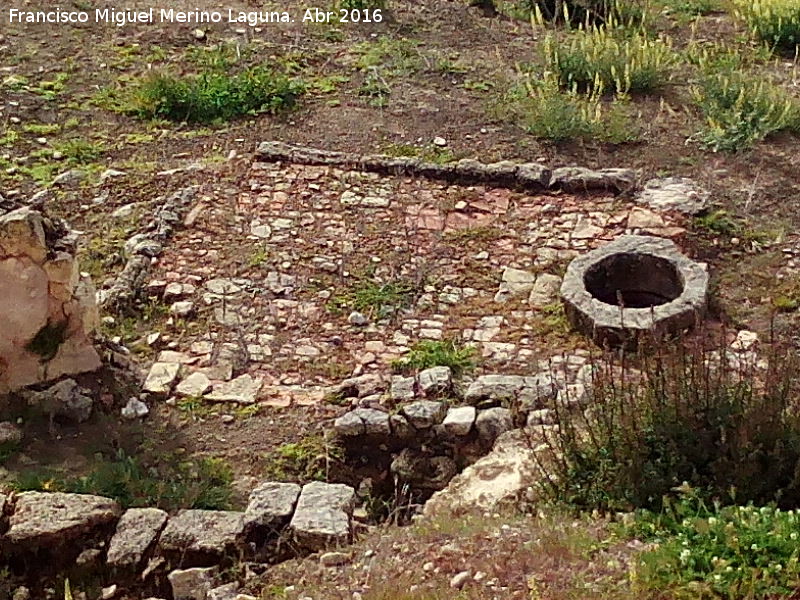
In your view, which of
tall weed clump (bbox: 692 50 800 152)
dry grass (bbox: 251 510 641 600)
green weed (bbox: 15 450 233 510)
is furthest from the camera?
tall weed clump (bbox: 692 50 800 152)

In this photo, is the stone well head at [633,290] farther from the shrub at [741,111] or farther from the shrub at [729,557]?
the shrub at [729,557]

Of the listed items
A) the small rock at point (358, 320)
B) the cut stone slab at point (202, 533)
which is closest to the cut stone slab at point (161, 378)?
the small rock at point (358, 320)

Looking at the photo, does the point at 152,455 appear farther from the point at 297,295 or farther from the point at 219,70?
the point at 219,70

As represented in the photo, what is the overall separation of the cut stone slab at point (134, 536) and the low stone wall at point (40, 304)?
1274 millimetres

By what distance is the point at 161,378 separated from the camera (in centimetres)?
603

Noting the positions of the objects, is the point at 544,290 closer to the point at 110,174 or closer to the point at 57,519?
the point at 57,519

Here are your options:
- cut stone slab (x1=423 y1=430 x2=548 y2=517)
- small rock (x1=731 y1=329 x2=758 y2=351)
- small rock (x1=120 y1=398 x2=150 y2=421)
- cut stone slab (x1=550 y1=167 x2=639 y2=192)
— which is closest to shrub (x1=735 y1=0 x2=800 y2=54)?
A: cut stone slab (x1=550 y1=167 x2=639 y2=192)

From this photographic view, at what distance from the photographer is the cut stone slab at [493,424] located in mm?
5391

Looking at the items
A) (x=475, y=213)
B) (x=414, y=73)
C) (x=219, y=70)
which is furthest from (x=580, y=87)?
(x=219, y=70)

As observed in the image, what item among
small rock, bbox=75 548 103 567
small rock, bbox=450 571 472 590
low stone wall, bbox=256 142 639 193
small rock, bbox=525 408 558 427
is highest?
low stone wall, bbox=256 142 639 193

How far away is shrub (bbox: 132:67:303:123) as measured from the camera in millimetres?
8883

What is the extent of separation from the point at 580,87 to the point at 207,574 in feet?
19.1

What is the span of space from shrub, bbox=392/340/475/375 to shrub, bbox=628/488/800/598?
2.38m

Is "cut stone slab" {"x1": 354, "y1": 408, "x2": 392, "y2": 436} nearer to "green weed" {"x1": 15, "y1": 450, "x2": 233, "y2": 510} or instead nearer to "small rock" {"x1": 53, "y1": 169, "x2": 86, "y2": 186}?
"green weed" {"x1": 15, "y1": 450, "x2": 233, "y2": 510}
